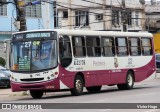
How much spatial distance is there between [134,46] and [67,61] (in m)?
Result: 6.33

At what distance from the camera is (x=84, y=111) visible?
49.6 feet

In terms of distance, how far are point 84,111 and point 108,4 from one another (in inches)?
1919

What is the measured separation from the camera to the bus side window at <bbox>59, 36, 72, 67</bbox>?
869 inches

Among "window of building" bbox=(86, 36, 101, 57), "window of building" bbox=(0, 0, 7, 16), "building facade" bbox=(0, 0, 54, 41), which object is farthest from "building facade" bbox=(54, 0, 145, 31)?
"window of building" bbox=(86, 36, 101, 57)

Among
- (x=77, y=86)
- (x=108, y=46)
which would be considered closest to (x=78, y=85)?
(x=77, y=86)

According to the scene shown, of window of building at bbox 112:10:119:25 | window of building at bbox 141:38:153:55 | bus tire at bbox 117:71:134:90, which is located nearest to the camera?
bus tire at bbox 117:71:134:90

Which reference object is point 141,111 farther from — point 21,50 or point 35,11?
point 35,11

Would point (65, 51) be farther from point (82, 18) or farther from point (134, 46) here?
point (82, 18)

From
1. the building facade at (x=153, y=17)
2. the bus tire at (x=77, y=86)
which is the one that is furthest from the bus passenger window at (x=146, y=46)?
the building facade at (x=153, y=17)

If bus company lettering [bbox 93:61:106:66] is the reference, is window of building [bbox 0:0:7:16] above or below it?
above

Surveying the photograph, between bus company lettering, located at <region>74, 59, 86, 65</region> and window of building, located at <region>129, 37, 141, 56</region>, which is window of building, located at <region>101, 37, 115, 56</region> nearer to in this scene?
window of building, located at <region>129, 37, 141, 56</region>

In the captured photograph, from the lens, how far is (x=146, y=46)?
28.8 m

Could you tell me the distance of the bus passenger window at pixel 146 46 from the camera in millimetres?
28469

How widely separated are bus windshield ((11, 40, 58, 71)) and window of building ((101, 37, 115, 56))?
395 centimetres
